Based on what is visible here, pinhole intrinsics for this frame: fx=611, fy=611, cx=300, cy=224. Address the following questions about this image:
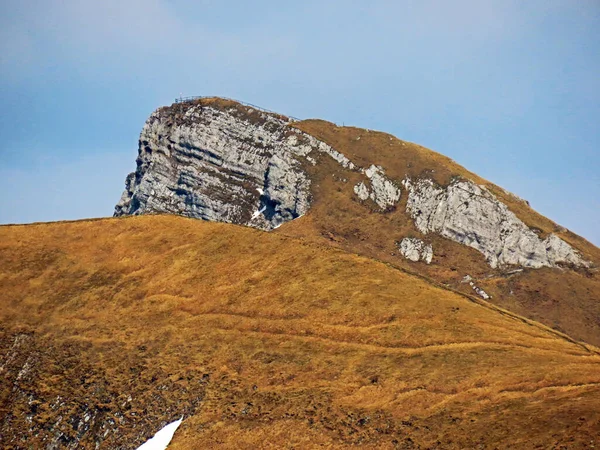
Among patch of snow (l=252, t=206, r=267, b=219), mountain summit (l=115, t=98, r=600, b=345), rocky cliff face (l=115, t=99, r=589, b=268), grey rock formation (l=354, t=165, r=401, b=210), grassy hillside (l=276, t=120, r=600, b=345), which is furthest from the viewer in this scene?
patch of snow (l=252, t=206, r=267, b=219)

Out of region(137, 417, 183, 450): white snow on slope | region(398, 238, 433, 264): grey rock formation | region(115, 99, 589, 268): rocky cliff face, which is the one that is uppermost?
region(115, 99, 589, 268): rocky cliff face

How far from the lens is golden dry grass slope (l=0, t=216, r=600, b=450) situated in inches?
1943

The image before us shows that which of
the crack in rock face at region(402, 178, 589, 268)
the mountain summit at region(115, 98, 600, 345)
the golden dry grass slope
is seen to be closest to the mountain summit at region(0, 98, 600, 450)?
the golden dry grass slope

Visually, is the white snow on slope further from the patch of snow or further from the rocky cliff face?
the patch of snow

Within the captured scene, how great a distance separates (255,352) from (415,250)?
117 meters

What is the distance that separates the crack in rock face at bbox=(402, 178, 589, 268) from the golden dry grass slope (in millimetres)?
112154

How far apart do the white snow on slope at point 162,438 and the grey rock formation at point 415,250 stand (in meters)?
123

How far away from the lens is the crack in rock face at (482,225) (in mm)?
178125

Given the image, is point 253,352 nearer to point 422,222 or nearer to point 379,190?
point 422,222

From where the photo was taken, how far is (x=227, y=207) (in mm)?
192375

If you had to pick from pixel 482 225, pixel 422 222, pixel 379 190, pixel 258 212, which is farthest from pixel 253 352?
pixel 482 225

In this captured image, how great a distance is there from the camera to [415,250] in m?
173

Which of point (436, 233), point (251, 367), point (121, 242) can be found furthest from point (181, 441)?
point (436, 233)

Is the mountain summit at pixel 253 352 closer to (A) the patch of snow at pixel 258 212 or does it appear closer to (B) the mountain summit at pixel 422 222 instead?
(B) the mountain summit at pixel 422 222
